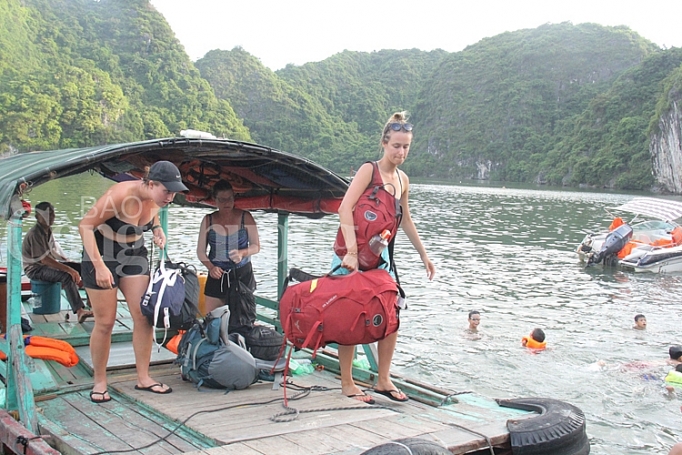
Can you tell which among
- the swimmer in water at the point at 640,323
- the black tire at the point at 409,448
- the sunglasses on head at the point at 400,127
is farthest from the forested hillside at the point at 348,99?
the black tire at the point at 409,448

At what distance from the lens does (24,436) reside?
4402 mm

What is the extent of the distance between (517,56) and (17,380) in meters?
182

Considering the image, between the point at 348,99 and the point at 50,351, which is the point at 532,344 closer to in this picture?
the point at 50,351

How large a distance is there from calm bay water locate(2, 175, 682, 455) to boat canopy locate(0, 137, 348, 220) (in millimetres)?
5251

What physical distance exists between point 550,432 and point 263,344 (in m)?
2.79

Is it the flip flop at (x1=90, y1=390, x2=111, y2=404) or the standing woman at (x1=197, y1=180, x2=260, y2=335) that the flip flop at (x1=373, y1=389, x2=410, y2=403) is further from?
the flip flop at (x1=90, y1=390, x2=111, y2=404)

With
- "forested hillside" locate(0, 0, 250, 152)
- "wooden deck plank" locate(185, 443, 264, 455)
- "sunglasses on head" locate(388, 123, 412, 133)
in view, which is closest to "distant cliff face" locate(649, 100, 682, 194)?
"forested hillside" locate(0, 0, 250, 152)

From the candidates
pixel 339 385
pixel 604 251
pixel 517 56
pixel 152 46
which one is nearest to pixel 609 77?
pixel 517 56

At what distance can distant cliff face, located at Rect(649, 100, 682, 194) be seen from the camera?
88812 millimetres

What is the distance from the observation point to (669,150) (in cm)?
9019

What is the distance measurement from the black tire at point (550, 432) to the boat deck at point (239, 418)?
114 mm

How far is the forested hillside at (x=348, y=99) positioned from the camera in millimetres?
97500

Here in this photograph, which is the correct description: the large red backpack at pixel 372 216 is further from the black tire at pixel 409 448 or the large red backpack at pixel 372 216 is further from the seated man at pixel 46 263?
the seated man at pixel 46 263

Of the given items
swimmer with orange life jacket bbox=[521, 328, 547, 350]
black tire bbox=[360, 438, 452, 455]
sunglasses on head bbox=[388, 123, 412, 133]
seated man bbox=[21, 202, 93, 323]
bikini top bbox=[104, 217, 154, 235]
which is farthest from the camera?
swimmer with orange life jacket bbox=[521, 328, 547, 350]
